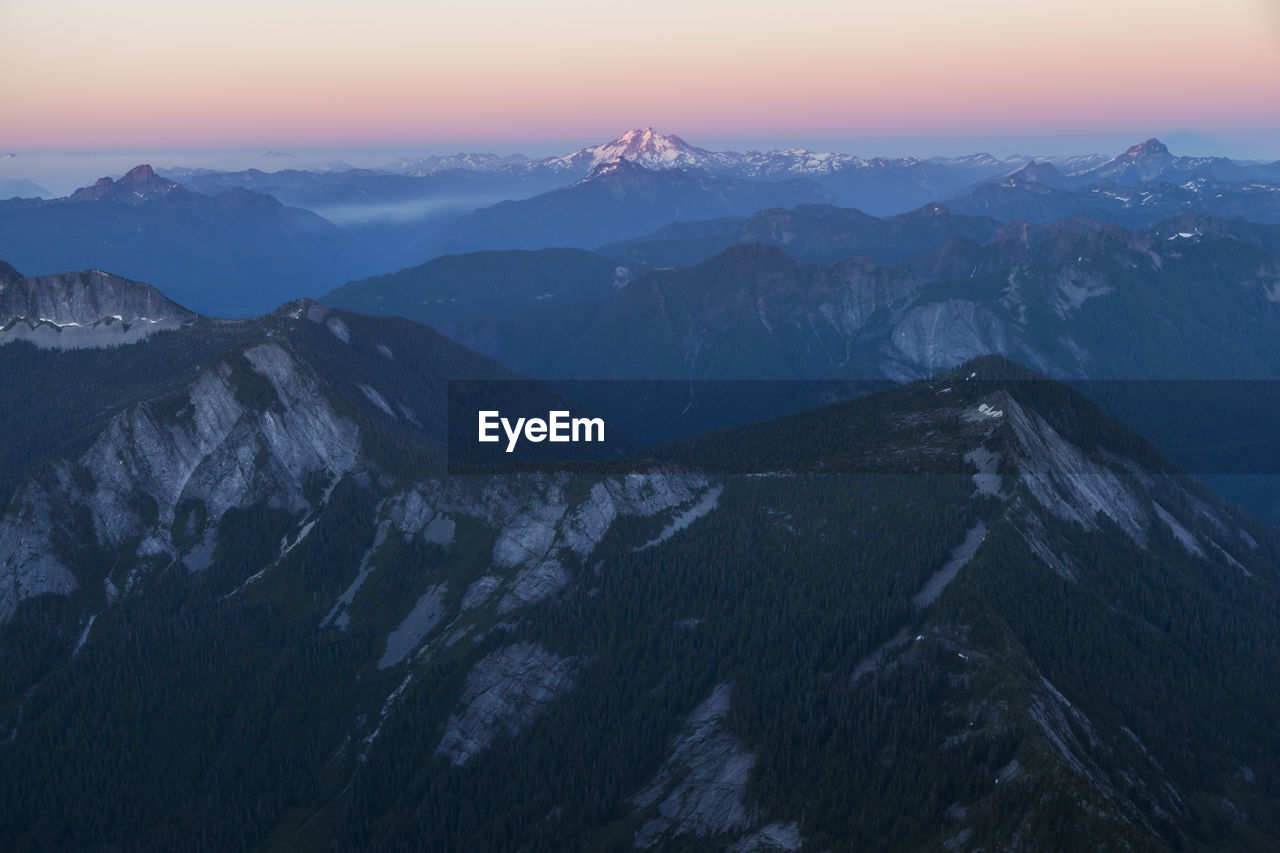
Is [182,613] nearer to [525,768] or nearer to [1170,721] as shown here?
[525,768]

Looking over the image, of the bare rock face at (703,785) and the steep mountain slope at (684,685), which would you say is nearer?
the steep mountain slope at (684,685)

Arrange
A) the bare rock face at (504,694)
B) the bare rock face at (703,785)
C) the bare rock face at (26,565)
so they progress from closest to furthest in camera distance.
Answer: the bare rock face at (703,785), the bare rock face at (504,694), the bare rock face at (26,565)

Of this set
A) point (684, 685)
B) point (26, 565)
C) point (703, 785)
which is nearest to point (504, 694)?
point (684, 685)

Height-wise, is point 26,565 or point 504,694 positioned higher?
point 26,565

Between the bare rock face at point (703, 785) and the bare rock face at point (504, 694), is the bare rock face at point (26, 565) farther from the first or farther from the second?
the bare rock face at point (703, 785)

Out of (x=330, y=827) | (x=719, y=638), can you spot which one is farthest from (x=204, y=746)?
(x=719, y=638)

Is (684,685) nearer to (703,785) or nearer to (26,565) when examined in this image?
(703,785)

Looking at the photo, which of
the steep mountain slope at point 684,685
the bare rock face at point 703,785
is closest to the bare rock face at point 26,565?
the steep mountain slope at point 684,685

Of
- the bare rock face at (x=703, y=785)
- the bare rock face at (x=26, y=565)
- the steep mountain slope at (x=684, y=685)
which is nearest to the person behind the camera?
the steep mountain slope at (x=684, y=685)
